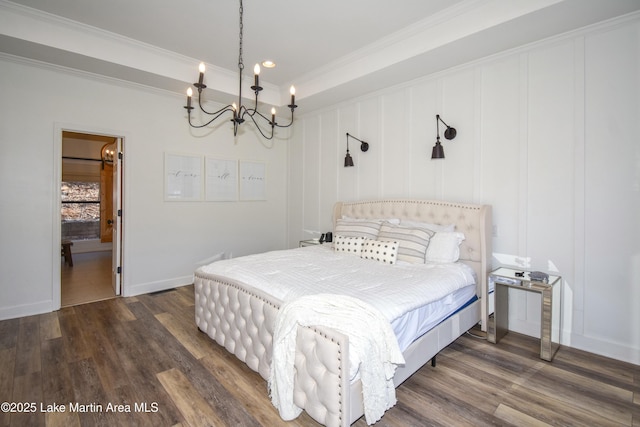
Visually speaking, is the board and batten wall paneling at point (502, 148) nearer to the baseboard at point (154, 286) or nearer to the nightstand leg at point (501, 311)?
the nightstand leg at point (501, 311)

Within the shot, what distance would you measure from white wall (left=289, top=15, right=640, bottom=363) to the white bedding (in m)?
0.79

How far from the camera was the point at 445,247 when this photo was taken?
3.04 m

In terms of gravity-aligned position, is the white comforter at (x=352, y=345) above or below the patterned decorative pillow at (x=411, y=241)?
below

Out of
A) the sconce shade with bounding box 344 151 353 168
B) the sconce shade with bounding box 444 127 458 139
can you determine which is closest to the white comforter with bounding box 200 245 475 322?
the sconce shade with bounding box 444 127 458 139

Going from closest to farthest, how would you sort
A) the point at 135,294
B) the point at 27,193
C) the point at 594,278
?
the point at 594,278 → the point at 27,193 → the point at 135,294

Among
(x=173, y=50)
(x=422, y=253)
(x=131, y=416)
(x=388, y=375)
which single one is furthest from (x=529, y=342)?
(x=173, y=50)

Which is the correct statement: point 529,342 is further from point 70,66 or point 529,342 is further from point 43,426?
point 70,66

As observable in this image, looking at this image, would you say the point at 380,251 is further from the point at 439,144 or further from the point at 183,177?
the point at 183,177

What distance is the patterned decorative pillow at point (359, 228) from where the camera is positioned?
3.61 m

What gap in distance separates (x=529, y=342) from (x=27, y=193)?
5358mm

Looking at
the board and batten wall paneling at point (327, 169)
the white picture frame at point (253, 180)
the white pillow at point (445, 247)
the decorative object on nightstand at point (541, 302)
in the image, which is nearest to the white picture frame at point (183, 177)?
the white picture frame at point (253, 180)

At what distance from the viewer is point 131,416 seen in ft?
6.01

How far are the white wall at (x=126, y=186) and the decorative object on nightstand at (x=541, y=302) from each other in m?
3.66

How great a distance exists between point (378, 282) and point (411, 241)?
0.93 m
